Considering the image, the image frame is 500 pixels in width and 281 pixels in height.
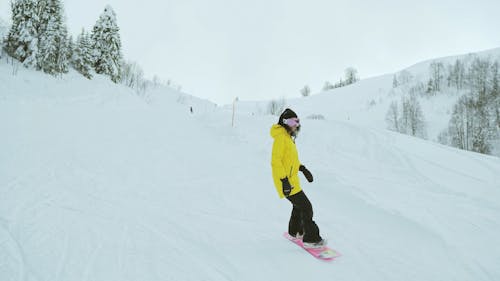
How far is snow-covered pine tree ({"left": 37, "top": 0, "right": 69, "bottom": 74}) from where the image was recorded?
72.9 feet

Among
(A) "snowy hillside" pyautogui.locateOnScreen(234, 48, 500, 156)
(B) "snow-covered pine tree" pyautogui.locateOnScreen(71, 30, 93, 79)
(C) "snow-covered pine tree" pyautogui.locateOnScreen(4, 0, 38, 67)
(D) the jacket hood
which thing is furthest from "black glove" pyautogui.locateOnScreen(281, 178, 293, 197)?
(B) "snow-covered pine tree" pyautogui.locateOnScreen(71, 30, 93, 79)

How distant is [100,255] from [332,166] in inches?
262

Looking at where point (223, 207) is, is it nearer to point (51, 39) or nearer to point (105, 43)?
point (51, 39)

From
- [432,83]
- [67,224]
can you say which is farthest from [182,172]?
[432,83]

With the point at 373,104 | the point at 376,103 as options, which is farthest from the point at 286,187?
the point at 376,103

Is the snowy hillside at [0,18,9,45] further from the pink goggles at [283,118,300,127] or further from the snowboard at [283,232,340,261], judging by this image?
the snowboard at [283,232,340,261]

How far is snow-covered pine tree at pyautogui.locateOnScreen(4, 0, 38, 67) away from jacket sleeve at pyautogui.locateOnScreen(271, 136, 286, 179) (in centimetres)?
2591

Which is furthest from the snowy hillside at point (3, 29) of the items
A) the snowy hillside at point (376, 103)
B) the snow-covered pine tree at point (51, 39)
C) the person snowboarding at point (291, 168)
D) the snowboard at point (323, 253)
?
the snowboard at point (323, 253)

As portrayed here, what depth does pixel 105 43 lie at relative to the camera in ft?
108

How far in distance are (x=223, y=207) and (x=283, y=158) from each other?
2142mm

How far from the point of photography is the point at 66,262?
2918mm

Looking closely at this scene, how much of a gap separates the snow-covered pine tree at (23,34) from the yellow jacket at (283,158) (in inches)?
1019

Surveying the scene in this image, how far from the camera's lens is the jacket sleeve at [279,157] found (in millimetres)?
3515

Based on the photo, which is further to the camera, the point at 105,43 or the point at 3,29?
the point at 105,43
